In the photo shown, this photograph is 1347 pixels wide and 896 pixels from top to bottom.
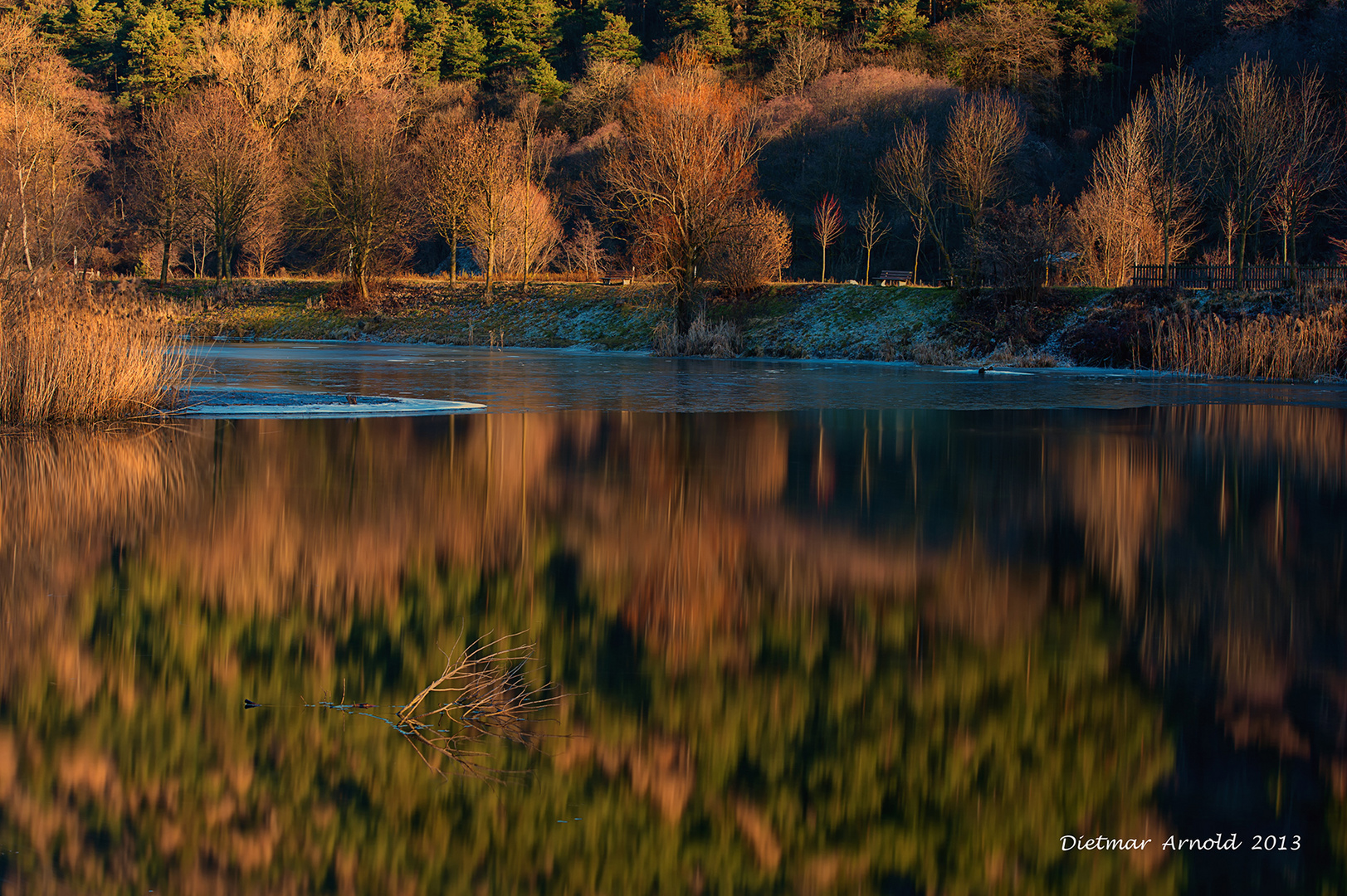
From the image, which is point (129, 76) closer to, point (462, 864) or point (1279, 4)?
point (1279, 4)

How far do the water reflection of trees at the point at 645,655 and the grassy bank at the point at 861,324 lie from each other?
23.0 metres

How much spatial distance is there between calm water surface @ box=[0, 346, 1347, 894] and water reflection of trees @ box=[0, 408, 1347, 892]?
3cm

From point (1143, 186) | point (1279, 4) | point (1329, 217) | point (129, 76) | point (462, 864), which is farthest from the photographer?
point (129, 76)

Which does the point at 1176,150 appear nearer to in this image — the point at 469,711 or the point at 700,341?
the point at 700,341

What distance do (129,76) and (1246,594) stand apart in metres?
92.2

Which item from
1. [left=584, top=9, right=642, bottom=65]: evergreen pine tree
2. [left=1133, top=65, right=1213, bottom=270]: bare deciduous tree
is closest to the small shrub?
[left=1133, top=65, right=1213, bottom=270]: bare deciduous tree

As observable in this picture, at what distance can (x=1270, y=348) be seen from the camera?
35031mm

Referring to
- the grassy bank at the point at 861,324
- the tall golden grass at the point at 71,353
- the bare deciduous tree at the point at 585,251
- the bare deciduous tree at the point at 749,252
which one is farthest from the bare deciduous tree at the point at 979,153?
the tall golden grass at the point at 71,353

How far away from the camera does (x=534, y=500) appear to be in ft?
44.0

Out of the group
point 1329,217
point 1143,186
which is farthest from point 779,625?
point 1329,217

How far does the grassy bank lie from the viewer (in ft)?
121

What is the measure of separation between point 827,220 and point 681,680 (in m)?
55.6

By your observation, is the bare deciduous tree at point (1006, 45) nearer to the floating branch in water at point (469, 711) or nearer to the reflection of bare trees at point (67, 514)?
the reflection of bare trees at point (67, 514)

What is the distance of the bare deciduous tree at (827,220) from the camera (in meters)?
60.5
